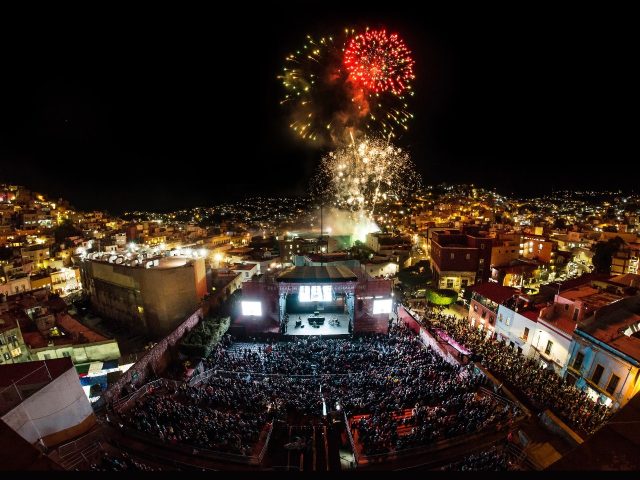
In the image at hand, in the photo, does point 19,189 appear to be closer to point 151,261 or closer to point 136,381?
point 151,261

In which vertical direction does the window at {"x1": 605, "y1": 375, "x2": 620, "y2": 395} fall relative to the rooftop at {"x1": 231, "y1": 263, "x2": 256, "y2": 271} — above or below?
above

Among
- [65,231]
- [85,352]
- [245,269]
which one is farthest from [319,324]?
[65,231]

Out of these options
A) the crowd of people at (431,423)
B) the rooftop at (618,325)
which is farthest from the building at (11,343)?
the rooftop at (618,325)

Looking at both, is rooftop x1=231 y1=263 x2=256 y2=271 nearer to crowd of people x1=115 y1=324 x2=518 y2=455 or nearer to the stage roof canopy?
the stage roof canopy

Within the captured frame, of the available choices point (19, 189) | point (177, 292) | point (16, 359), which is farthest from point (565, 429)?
point (19, 189)

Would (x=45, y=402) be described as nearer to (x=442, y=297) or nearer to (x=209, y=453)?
(x=209, y=453)

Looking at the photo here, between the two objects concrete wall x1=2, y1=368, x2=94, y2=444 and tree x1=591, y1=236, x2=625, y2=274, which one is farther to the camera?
tree x1=591, y1=236, x2=625, y2=274

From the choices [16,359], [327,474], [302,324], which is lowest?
[16,359]

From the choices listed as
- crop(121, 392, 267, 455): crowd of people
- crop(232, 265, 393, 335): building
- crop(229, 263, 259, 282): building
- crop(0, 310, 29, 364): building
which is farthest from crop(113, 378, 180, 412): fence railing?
crop(229, 263, 259, 282): building
